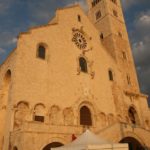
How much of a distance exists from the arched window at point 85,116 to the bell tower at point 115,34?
7.77 m

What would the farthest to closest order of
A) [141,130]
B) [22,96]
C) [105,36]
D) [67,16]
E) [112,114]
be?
[105,36] < [67,16] < [112,114] < [141,130] < [22,96]

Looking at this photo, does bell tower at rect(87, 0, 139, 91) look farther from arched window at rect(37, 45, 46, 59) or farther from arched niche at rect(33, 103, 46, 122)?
arched niche at rect(33, 103, 46, 122)

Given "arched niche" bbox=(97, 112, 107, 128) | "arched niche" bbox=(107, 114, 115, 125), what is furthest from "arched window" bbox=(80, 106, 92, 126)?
"arched niche" bbox=(107, 114, 115, 125)

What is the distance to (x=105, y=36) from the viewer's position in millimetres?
31078

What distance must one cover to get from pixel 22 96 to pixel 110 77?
1202 centimetres

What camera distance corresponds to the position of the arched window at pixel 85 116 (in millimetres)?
20059

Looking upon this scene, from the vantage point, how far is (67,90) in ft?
65.7

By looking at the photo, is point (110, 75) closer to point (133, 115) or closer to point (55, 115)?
point (133, 115)

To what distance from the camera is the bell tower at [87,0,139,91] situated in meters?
28.3

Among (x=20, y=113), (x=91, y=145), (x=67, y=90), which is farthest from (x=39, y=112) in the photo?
(x=91, y=145)

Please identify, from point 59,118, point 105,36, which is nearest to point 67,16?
point 105,36

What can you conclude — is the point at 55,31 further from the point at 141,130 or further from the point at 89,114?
the point at 141,130

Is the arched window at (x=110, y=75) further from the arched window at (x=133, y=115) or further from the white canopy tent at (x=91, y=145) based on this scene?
the white canopy tent at (x=91, y=145)

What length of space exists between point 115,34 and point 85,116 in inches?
600
